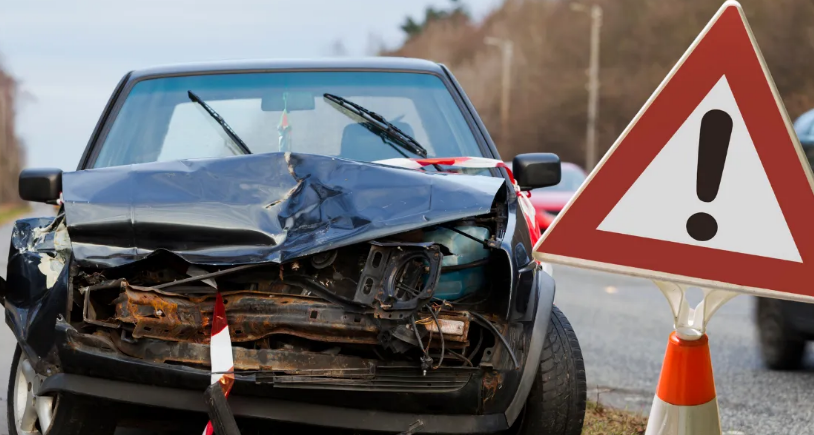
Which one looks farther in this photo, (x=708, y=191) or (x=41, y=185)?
(x=41, y=185)

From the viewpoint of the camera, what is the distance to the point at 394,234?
12.0 ft

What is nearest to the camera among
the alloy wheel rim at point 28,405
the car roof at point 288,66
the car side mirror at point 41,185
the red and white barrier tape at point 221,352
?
the red and white barrier tape at point 221,352

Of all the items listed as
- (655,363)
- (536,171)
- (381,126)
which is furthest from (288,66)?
(655,363)

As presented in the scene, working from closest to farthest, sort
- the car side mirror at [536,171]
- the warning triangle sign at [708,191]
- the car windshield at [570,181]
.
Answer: the warning triangle sign at [708,191], the car side mirror at [536,171], the car windshield at [570,181]

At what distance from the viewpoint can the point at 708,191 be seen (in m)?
2.65

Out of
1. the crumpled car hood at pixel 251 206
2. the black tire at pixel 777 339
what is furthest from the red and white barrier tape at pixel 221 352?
the black tire at pixel 777 339

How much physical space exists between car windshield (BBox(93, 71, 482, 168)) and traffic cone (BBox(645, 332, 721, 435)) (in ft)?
7.28

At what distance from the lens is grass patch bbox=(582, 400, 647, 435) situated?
4973mm

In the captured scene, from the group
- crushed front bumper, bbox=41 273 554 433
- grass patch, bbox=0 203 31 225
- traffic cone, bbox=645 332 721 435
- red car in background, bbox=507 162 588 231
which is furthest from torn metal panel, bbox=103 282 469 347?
grass patch, bbox=0 203 31 225

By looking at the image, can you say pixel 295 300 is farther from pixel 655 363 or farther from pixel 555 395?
pixel 655 363

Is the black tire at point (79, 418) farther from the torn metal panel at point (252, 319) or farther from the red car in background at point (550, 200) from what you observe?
the red car in background at point (550, 200)

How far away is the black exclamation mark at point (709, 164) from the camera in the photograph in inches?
104

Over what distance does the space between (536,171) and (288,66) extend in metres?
1.32

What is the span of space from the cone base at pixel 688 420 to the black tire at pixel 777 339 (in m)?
Result: 4.37
